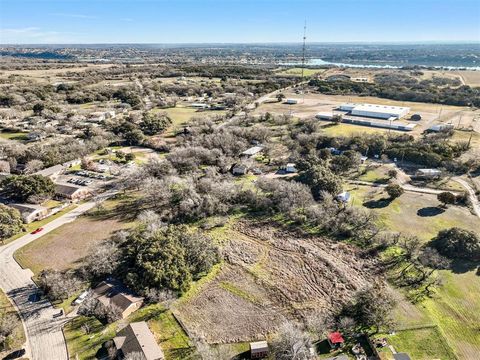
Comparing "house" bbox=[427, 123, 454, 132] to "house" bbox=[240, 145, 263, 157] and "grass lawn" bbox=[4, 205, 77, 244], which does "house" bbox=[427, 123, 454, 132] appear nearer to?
"house" bbox=[240, 145, 263, 157]

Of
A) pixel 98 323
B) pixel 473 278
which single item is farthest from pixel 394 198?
pixel 98 323

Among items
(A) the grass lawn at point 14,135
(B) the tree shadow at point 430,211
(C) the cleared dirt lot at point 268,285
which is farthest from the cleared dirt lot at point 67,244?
(A) the grass lawn at point 14,135

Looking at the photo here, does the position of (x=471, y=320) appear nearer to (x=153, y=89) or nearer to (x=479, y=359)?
(x=479, y=359)

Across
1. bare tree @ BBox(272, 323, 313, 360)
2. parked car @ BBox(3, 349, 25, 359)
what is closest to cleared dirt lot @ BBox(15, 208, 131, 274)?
parked car @ BBox(3, 349, 25, 359)

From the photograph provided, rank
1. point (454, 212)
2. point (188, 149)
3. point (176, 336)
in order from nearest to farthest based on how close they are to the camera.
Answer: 1. point (176, 336)
2. point (454, 212)
3. point (188, 149)

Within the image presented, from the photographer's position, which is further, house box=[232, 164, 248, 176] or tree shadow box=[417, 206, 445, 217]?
house box=[232, 164, 248, 176]

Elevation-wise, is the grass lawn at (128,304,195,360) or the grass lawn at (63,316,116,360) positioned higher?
the grass lawn at (63,316,116,360)
